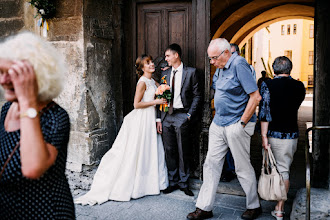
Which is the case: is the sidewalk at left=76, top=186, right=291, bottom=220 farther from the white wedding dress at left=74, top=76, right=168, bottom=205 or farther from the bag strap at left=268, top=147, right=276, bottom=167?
the bag strap at left=268, top=147, right=276, bottom=167

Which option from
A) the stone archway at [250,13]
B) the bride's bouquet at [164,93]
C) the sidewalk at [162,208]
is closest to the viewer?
the sidewalk at [162,208]

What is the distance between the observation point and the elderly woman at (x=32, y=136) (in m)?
1.62

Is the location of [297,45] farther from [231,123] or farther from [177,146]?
[231,123]

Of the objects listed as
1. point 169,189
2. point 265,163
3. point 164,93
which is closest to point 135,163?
point 169,189

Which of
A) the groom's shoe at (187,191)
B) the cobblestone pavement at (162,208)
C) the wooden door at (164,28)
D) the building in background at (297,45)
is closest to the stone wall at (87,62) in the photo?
the wooden door at (164,28)

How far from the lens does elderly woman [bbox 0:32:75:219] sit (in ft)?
5.32

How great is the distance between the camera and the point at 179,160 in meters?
4.99

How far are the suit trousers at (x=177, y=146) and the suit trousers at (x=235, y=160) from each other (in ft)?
2.53

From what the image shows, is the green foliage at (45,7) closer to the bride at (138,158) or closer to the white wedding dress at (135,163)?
the bride at (138,158)

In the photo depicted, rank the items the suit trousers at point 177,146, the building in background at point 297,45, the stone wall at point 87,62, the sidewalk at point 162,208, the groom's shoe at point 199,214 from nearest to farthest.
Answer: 1. the groom's shoe at point 199,214
2. the sidewalk at point 162,208
3. the suit trousers at point 177,146
4. the stone wall at point 87,62
5. the building in background at point 297,45

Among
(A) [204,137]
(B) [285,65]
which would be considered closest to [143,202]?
(A) [204,137]

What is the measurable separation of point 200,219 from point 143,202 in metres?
0.90

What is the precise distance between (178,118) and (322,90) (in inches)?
73.4

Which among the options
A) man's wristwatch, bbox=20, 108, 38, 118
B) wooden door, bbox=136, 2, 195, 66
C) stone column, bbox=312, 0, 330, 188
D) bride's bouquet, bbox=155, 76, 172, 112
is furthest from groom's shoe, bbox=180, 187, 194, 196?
man's wristwatch, bbox=20, 108, 38, 118
